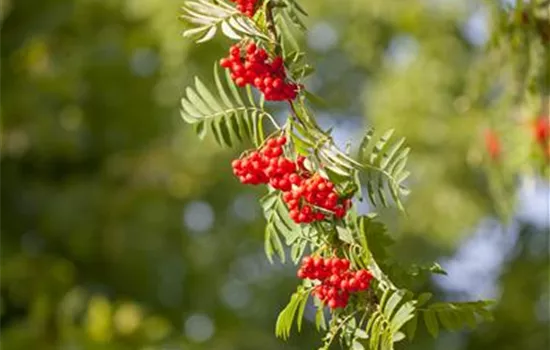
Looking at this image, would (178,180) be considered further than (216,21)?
Yes

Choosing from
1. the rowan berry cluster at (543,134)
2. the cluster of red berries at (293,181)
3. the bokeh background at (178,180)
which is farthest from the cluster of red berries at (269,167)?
the bokeh background at (178,180)

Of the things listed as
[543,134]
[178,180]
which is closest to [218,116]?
[543,134]

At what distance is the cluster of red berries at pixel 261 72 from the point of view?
3.93ft

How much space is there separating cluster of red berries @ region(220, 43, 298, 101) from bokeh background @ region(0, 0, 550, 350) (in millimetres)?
5823

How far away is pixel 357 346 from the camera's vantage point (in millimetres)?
1170

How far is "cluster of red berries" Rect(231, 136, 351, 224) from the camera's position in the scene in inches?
46.1

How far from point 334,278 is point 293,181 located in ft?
0.32

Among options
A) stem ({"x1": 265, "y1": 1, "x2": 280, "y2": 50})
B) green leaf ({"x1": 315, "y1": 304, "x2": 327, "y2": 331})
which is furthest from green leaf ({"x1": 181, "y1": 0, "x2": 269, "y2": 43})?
green leaf ({"x1": 315, "y1": 304, "x2": 327, "y2": 331})

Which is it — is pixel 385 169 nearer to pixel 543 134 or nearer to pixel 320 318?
pixel 320 318

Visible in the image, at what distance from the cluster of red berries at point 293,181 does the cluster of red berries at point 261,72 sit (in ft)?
0.14

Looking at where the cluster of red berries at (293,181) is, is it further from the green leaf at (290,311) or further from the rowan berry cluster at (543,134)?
the rowan berry cluster at (543,134)

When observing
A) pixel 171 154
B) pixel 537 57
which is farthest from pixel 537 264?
pixel 537 57

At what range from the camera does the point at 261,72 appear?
1.21 meters

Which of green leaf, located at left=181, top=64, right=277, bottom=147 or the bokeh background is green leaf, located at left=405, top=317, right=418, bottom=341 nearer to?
green leaf, located at left=181, top=64, right=277, bottom=147
